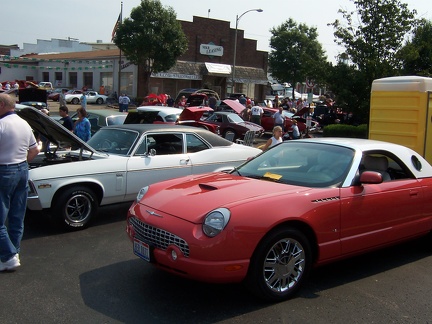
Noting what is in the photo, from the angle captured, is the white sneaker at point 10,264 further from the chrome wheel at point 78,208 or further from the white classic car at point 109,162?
the chrome wheel at point 78,208

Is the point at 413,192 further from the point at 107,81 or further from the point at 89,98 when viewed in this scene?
the point at 107,81

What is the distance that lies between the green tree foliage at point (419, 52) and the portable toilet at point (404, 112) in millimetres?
9095

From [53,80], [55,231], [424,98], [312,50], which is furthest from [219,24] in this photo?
[55,231]

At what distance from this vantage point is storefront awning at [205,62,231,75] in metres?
Result: 43.9

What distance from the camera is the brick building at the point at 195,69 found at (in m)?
42.5

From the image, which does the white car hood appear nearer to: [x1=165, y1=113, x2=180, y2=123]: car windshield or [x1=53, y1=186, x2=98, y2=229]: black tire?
[x1=53, y1=186, x2=98, y2=229]: black tire

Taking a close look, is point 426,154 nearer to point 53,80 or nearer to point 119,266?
point 119,266

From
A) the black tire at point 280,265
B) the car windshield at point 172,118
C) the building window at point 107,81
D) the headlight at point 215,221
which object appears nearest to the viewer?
the headlight at point 215,221

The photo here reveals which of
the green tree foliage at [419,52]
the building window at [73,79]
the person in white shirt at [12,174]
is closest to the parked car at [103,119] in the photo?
the person in white shirt at [12,174]

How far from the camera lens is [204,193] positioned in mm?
4270

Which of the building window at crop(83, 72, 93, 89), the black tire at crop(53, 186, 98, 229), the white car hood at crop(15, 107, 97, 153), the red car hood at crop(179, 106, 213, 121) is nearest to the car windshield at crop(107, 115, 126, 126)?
the red car hood at crop(179, 106, 213, 121)

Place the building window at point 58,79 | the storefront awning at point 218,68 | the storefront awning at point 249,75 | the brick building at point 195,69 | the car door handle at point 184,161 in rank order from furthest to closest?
the building window at point 58,79 → the storefront awning at point 249,75 → the storefront awning at point 218,68 → the brick building at point 195,69 → the car door handle at point 184,161

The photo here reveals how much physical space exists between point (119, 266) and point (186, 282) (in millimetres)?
898

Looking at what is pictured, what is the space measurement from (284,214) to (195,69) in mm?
41183
